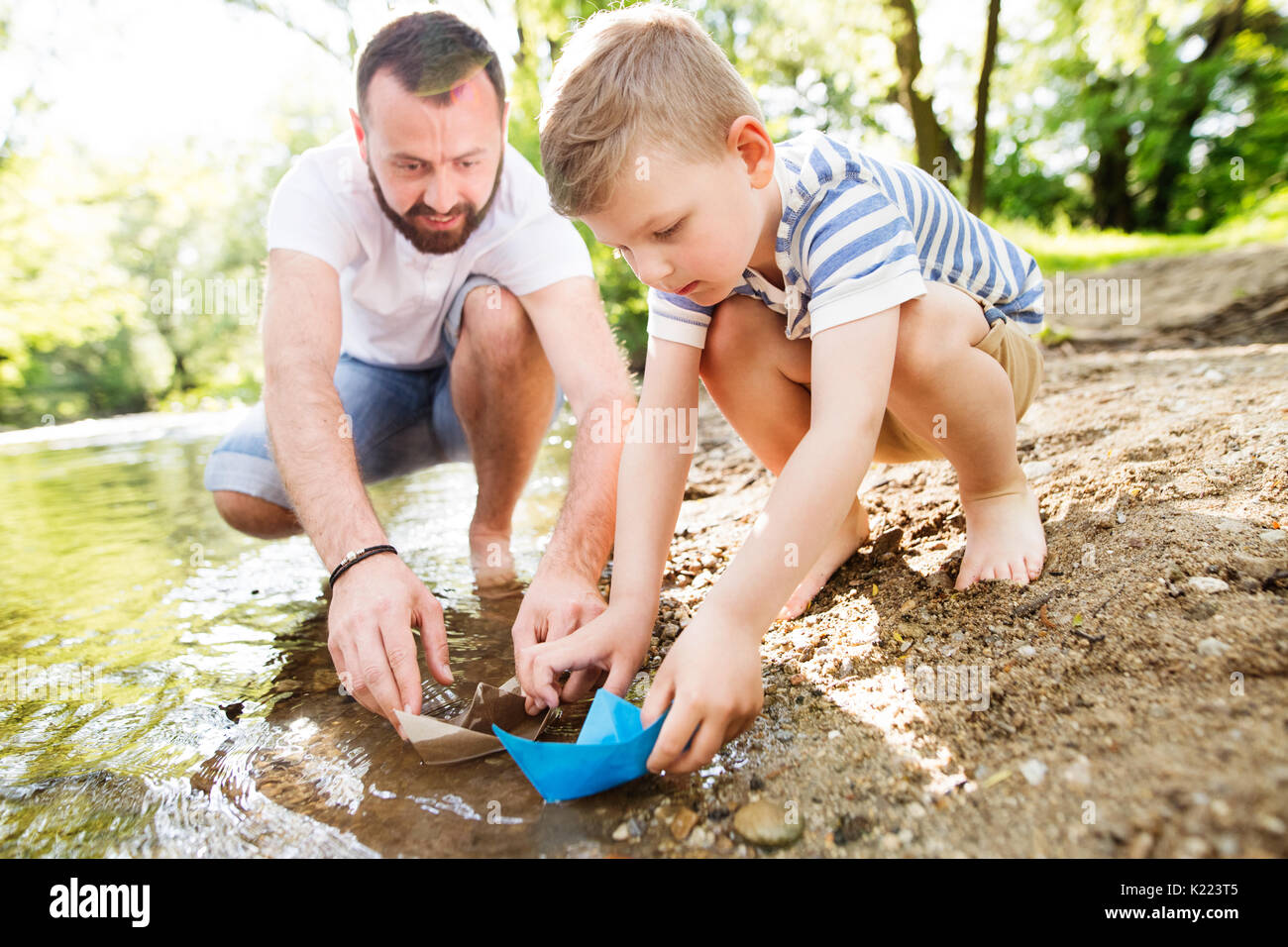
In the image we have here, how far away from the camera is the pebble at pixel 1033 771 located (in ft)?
3.69

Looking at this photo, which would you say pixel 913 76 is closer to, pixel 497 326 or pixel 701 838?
pixel 497 326

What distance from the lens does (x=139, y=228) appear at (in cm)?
2248

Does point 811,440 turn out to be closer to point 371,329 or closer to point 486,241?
point 486,241

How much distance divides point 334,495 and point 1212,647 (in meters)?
1.70

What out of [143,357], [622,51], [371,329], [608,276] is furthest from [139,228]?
[622,51]

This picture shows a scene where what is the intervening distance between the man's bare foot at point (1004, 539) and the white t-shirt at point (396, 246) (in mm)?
1346

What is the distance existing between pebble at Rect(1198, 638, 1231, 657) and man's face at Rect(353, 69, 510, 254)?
200 cm

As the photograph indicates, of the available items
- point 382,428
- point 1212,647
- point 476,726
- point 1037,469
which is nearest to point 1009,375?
point 1037,469

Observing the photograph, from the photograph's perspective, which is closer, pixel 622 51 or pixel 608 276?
pixel 622 51

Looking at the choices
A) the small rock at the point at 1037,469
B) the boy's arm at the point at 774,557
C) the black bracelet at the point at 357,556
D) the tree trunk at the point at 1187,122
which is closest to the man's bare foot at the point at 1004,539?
the small rock at the point at 1037,469

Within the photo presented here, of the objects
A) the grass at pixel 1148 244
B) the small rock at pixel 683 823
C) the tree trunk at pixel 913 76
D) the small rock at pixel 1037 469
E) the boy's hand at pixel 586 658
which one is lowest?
the small rock at pixel 683 823

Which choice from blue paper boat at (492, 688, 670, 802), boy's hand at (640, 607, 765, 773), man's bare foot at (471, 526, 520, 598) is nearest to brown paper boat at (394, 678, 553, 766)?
blue paper boat at (492, 688, 670, 802)

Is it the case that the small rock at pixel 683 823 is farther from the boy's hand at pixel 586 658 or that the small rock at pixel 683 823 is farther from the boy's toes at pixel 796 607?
the boy's toes at pixel 796 607

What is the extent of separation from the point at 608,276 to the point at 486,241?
15.7ft
